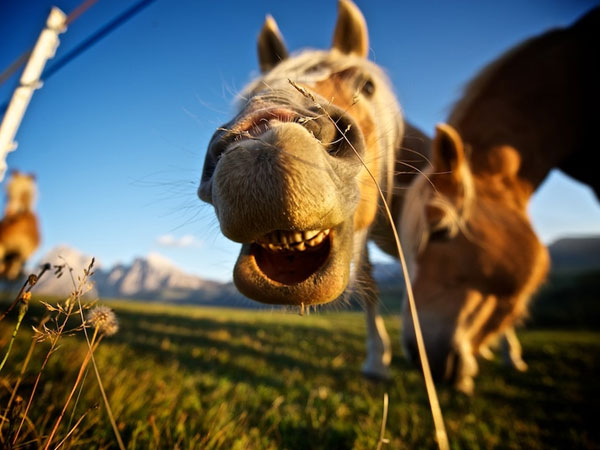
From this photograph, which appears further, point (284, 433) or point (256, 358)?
point (256, 358)

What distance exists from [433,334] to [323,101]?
7.44ft

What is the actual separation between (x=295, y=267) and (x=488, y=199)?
105 inches

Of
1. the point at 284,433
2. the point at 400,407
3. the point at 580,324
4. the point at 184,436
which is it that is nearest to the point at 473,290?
the point at 400,407

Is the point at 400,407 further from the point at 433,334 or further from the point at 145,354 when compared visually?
the point at 145,354

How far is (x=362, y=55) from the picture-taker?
2645 millimetres

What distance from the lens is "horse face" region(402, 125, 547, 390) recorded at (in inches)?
102

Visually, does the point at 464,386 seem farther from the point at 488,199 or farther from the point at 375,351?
the point at 488,199

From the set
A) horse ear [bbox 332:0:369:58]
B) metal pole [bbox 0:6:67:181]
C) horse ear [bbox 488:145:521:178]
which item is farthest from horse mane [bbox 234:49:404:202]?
metal pole [bbox 0:6:67:181]

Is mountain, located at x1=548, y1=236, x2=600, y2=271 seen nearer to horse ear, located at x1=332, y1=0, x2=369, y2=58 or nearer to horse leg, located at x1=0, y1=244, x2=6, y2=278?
horse ear, located at x1=332, y1=0, x2=369, y2=58

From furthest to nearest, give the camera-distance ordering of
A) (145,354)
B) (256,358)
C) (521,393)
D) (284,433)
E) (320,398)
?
1. (256,358)
2. (145,354)
3. (521,393)
4. (320,398)
5. (284,433)

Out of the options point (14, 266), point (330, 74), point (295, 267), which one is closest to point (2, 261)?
point (14, 266)

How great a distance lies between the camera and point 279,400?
6.08 feet

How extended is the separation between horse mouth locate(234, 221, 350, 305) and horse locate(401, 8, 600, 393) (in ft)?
3.57

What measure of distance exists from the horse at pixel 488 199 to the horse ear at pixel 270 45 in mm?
1669
